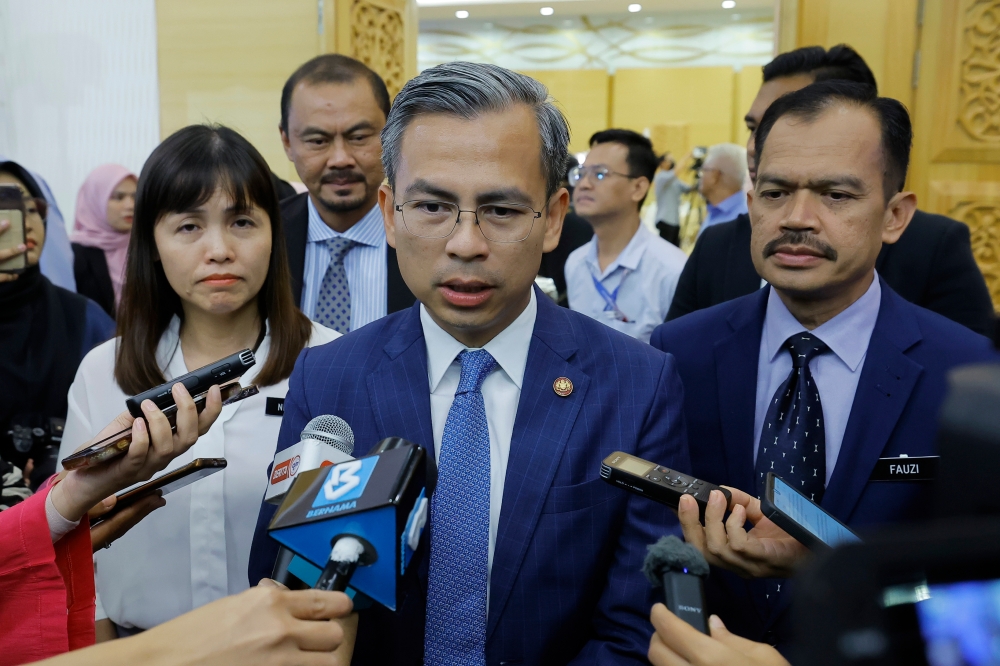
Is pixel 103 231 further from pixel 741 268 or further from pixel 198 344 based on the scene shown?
pixel 741 268

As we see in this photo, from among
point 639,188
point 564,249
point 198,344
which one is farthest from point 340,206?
point 564,249

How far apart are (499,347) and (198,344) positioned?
2.77ft

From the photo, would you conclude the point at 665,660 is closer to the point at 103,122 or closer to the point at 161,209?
the point at 161,209

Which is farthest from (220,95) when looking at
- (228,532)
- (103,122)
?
(228,532)

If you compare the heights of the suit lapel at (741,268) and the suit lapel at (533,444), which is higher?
Result: the suit lapel at (741,268)

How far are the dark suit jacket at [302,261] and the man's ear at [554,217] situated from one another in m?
1.13

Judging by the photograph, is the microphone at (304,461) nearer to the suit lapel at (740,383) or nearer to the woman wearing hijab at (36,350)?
the suit lapel at (740,383)

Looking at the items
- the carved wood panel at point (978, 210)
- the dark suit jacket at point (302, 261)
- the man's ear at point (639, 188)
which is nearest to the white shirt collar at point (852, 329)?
the dark suit jacket at point (302, 261)

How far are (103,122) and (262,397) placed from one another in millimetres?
3836

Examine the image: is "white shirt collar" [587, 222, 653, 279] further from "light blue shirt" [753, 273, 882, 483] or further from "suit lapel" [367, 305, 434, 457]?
"suit lapel" [367, 305, 434, 457]

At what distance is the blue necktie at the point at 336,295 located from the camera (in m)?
2.64

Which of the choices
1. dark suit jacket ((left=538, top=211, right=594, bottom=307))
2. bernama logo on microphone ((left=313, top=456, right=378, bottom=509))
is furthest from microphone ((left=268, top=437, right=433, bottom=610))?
dark suit jacket ((left=538, top=211, right=594, bottom=307))

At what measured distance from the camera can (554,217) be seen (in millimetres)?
1504

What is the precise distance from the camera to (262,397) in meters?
1.83
